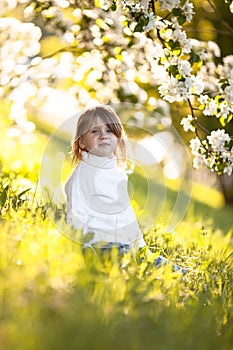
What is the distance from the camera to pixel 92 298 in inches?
87.1

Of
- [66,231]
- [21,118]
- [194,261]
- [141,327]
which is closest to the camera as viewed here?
[141,327]

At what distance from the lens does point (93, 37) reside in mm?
5332

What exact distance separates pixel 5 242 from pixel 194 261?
1432 millimetres

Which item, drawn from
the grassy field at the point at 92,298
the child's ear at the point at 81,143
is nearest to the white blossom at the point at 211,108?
the child's ear at the point at 81,143

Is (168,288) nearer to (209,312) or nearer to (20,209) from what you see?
(209,312)

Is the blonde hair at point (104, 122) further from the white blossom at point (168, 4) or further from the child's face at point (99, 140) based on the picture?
the white blossom at point (168, 4)

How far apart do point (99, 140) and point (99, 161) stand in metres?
0.12

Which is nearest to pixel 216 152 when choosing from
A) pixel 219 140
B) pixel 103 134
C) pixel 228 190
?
pixel 219 140

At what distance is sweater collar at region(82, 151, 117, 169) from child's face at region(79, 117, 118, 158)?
2 cm

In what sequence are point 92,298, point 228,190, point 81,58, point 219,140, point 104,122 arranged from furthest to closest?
point 228,190, point 81,58, point 104,122, point 219,140, point 92,298

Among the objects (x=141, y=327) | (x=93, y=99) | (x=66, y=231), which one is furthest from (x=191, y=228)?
(x=141, y=327)

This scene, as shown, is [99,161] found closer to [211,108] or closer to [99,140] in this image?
[99,140]

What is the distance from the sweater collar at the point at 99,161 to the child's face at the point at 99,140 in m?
0.02

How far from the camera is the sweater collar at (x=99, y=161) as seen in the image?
11.9ft
